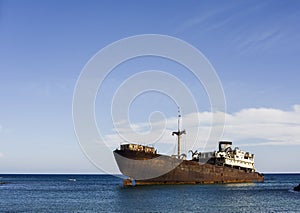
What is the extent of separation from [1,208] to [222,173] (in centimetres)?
6547

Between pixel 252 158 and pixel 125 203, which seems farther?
pixel 252 158

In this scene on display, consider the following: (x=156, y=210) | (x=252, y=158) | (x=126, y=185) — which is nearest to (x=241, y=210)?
(x=156, y=210)

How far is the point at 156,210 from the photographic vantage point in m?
51.9

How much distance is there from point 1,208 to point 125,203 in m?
17.2

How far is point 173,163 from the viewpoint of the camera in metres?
89.9

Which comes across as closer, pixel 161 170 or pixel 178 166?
pixel 161 170

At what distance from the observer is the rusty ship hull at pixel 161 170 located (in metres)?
84.9

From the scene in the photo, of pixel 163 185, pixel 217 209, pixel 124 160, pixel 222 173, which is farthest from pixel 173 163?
pixel 217 209

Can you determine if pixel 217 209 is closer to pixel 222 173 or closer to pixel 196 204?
pixel 196 204

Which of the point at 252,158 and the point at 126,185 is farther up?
the point at 252,158

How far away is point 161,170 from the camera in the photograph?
89250 mm

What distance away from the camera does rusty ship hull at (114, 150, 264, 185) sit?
84.9m

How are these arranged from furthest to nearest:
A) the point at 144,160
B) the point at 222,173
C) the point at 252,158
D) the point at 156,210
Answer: the point at 252,158
the point at 222,173
the point at 144,160
the point at 156,210

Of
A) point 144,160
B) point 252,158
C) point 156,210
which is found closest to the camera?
point 156,210
